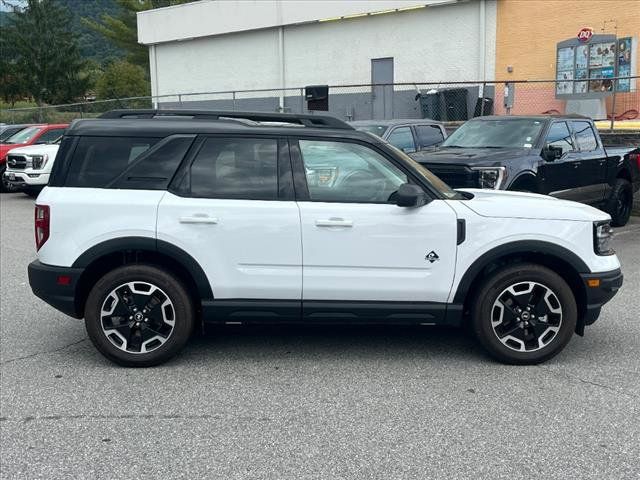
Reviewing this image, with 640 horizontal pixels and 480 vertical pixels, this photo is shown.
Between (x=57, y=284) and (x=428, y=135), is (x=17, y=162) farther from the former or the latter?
(x=57, y=284)

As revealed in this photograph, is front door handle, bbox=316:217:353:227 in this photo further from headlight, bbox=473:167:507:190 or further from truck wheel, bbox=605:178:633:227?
truck wheel, bbox=605:178:633:227

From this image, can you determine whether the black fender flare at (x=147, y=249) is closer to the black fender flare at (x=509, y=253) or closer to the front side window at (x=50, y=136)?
the black fender flare at (x=509, y=253)

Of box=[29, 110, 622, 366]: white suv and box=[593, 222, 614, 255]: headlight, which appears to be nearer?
box=[29, 110, 622, 366]: white suv

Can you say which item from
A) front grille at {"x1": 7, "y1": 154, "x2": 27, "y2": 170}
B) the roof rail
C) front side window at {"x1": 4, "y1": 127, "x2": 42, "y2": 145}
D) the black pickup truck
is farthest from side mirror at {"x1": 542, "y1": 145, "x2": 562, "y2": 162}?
front side window at {"x1": 4, "y1": 127, "x2": 42, "y2": 145}

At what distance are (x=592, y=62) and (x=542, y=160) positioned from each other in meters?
14.0

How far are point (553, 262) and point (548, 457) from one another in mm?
1806

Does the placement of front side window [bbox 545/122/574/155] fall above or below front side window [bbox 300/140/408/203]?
above

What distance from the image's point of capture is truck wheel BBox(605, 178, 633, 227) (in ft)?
36.4

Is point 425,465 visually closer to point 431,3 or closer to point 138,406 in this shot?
point 138,406

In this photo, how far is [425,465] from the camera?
11.6 ft

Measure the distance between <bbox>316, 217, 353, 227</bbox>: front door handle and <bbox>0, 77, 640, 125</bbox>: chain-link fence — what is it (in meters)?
12.7

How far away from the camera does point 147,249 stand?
4832 mm

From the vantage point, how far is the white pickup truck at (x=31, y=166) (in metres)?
15.5

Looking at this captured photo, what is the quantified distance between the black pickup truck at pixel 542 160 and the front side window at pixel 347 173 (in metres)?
3.79
